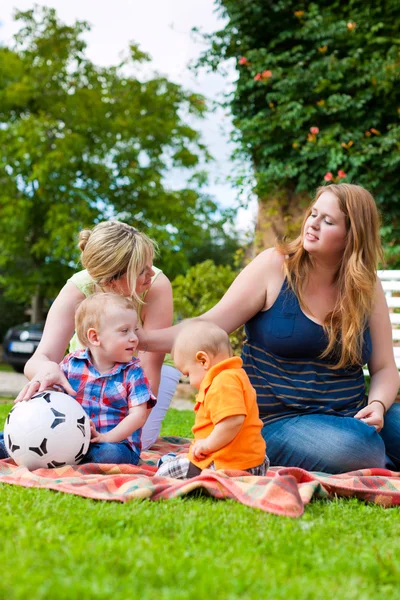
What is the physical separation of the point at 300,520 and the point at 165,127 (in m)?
15.5

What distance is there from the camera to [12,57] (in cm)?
1659

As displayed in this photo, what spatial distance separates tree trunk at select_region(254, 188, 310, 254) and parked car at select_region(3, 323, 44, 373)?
722cm

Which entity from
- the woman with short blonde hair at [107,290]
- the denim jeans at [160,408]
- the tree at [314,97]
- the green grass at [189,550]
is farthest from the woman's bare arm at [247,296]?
the tree at [314,97]

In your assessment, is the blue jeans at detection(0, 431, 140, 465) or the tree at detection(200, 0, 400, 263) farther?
the tree at detection(200, 0, 400, 263)

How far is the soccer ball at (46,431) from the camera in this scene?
308 centimetres

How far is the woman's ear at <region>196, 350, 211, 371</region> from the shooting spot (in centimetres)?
290

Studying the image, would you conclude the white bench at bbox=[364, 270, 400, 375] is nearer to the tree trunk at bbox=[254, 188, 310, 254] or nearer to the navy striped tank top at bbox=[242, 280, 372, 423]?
the tree trunk at bbox=[254, 188, 310, 254]

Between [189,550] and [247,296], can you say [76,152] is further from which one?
[189,550]

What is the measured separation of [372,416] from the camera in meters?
3.45

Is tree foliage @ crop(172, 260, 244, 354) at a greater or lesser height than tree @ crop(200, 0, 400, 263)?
lesser

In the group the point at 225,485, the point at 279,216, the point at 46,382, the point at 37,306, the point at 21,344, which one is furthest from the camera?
the point at 37,306

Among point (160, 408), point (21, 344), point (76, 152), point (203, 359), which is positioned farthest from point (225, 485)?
point (76, 152)

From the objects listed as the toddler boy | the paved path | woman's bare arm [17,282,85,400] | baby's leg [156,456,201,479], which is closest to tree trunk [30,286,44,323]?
the paved path

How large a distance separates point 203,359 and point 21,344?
1284cm
